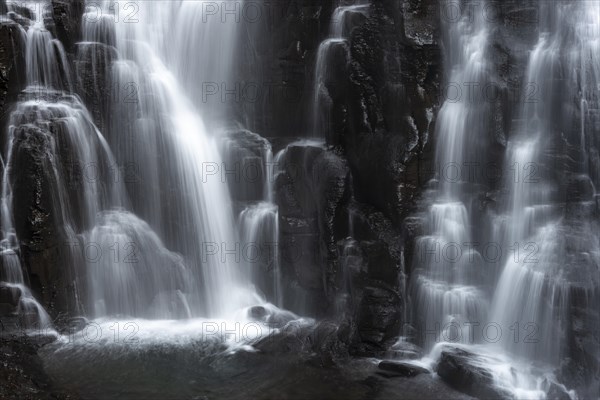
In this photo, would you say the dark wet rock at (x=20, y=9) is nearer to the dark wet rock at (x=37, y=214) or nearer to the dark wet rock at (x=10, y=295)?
the dark wet rock at (x=37, y=214)

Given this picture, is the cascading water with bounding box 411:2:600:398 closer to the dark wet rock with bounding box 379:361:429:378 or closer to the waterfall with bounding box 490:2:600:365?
the waterfall with bounding box 490:2:600:365

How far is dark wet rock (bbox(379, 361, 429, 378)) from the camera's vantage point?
12.0 m

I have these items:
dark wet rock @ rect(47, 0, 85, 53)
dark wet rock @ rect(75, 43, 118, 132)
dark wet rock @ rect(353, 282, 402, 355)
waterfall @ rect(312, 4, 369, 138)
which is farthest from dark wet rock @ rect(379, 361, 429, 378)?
dark wet rock @ rect(47, 0, 85, 53)

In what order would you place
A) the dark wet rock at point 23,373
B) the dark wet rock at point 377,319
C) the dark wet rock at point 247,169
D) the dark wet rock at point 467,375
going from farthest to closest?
the dark wet rock at point 247,169, the dark wet rock at point 377,319, the dark wet rock at point 467,375, the dark wet rock at point 23,373

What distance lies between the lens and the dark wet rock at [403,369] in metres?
12.0

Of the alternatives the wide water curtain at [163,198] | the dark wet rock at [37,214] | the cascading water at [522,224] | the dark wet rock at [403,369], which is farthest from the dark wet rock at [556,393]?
the dark wet rock at [37,214]

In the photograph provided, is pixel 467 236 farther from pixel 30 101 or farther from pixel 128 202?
pixel 30 101

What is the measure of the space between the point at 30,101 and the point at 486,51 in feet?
34.9

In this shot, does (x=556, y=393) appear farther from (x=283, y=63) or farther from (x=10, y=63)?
(x=10, y=63)

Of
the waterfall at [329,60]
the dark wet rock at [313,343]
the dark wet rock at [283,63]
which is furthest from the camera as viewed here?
the dark wet rock at [283,63]

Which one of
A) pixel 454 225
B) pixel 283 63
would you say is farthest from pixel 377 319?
pixel 283 63

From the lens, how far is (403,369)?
12.1 m

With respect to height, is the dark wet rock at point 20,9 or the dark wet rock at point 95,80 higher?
the dark wet rock at point 20,9

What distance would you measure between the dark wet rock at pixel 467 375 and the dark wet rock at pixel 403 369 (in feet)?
1.28
